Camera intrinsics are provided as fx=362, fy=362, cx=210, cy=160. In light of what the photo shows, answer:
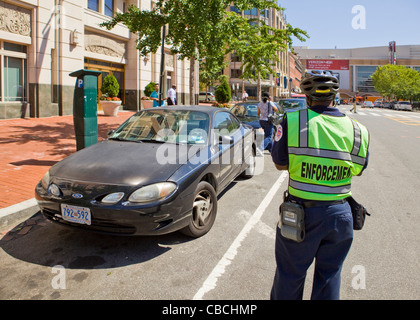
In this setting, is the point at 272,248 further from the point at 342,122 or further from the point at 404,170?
the point at 404,170

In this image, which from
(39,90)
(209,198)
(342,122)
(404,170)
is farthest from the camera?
(39,90)

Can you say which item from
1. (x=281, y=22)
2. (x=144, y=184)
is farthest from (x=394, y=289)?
(x=281, y=22)

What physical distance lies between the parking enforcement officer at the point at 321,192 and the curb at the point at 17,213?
3759 mm

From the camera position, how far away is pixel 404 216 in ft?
17.4

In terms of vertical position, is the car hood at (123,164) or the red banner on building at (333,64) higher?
the red banner on building at (333,64)

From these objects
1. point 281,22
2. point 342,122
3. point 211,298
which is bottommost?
point 211,298

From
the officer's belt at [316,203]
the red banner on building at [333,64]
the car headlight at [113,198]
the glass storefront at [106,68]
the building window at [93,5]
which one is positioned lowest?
the car headlight at [113,198]

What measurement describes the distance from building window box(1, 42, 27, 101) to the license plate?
458 inches

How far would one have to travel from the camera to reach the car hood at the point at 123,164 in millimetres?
3885

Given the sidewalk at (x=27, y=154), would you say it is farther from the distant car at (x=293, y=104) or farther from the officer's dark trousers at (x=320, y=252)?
the distant car at (x=293, y=104)

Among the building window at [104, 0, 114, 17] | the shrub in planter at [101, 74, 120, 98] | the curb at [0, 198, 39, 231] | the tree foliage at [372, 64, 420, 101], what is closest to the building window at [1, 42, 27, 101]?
the shrub in planter at [101, 74, 120, 98]

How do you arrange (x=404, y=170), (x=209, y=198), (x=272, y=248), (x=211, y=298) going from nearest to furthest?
1. (x=211, y=298)
2. (x=272, y=248)
3. (x=209, y=198)
4. (x=404, y=170)

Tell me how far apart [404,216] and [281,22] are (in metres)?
84.0

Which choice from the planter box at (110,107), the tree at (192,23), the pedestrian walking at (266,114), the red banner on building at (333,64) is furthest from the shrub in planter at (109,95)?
the red banner on building at (333,64)
